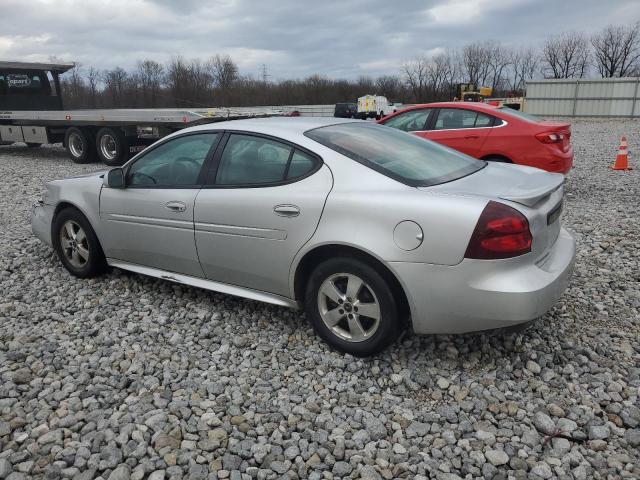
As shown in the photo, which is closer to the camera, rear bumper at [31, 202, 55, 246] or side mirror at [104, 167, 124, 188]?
side mirror at [104, 167, 124, 188]

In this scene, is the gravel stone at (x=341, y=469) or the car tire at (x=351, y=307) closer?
the gravel stone at (x=341, y=469)

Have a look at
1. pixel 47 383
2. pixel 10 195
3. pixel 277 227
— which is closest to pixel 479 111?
pixel 277 227

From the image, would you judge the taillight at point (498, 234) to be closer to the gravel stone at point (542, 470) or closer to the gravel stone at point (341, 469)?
the gravel stone at point (542, 470)

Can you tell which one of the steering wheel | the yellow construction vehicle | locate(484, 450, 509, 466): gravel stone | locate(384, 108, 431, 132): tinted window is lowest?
locate(484, 450, 509, 466): gravel stone

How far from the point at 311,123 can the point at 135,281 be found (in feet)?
7.16

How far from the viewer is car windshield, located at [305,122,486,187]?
315 centimetres

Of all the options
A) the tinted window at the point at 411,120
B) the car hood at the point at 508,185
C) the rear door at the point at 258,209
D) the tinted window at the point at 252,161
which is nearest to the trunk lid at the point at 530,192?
the car hood at the point at 508,185

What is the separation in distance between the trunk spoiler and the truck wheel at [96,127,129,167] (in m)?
10.7

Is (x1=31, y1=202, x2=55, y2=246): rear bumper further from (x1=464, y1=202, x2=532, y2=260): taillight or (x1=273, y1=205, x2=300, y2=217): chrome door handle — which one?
(x1=464, y1=202, x2=532, y2=260): taillight

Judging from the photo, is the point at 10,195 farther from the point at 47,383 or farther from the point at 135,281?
the point at 47,383

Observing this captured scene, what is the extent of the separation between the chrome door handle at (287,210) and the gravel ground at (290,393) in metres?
0.92

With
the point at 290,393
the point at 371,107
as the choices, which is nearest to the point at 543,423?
the point at 290,393

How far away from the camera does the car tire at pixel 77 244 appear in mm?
4445

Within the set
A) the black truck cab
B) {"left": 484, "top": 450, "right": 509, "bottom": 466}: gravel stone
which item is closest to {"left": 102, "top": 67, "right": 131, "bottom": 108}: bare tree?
the black truck cab
